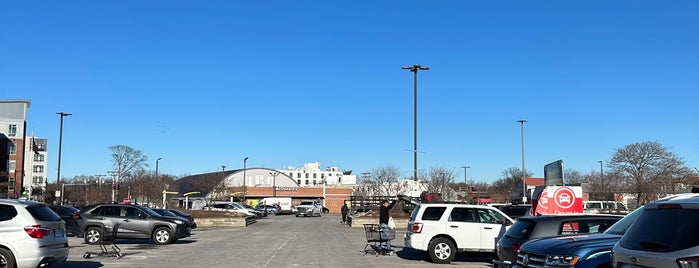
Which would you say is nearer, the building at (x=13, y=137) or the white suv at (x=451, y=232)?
the white suv at (x=451, y=232)


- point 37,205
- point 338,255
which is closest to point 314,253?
point 338,255

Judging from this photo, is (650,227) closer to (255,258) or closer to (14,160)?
(255,258)

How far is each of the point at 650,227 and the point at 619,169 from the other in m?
54.3

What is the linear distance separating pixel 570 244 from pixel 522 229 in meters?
2.86

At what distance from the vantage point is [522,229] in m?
11.9

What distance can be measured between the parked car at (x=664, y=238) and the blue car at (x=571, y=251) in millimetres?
1967

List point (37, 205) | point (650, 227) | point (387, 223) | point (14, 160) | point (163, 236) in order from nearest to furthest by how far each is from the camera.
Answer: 1. point (650, 227)
2. point (37, 205)
3. point (387, 223)
4. point (163, 236)
5. point (14, 160)

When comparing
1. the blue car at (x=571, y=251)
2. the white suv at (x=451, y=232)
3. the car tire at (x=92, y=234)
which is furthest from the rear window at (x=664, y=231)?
the car tire at (x=92, y=234)

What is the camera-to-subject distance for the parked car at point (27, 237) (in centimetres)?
1238

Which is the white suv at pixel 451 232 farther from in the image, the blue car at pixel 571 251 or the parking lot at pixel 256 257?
the blue car at pixel 571 251

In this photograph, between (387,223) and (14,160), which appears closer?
(387,223)

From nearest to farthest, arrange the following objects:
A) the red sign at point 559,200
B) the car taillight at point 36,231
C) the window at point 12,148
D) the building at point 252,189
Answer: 1. the car taillight at point 36,231
2. the red sign at point 559,200
3. the building at point 252,189
4. the window at point 12,148

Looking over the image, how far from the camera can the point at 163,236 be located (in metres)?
23.8

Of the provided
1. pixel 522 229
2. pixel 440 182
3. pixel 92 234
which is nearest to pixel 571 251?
pixel 522 229
